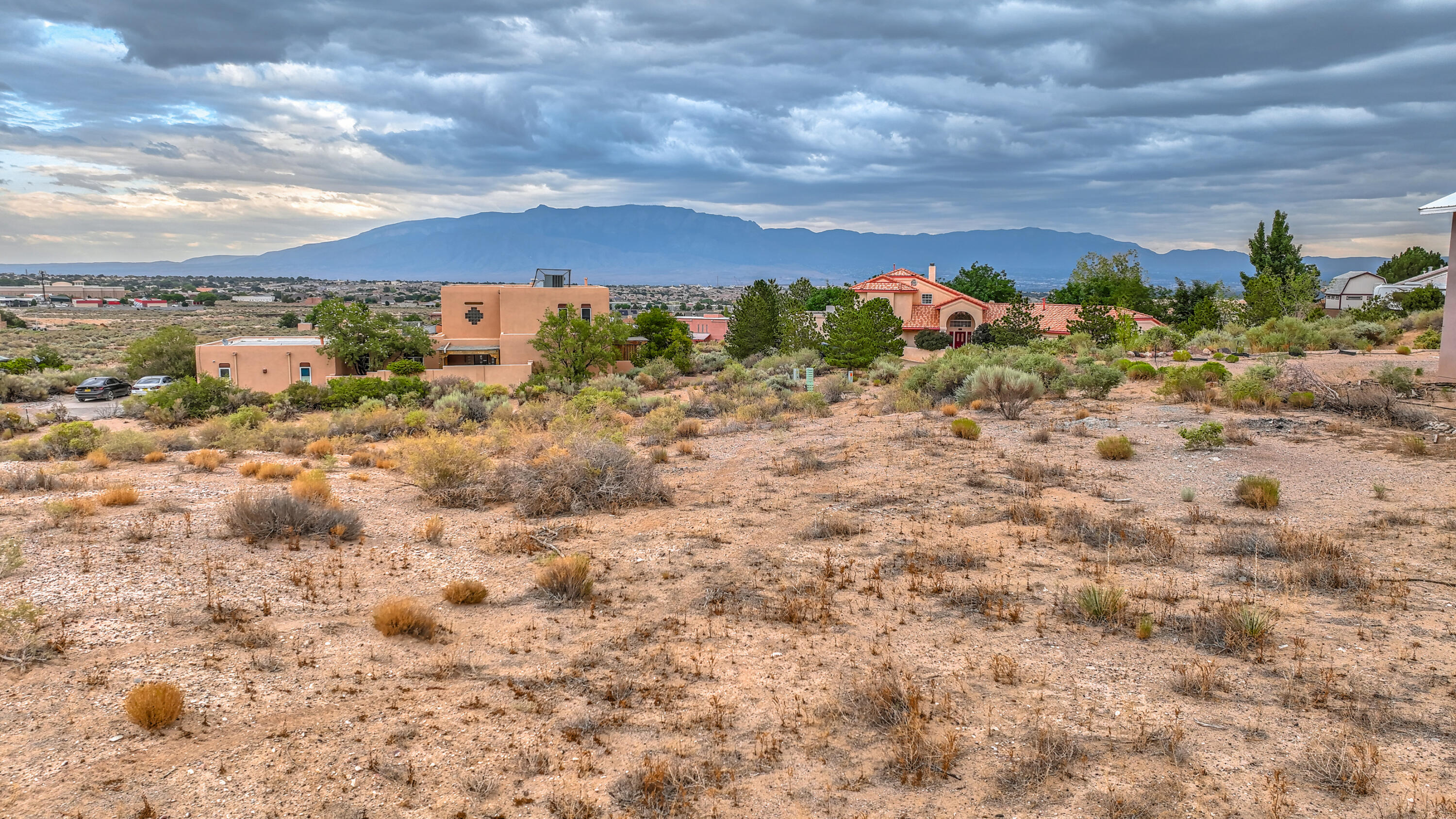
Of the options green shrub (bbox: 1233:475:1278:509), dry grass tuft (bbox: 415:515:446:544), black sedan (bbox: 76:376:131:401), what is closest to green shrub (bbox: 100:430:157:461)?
dry grass tuft (bbox: 415:515:446:544)

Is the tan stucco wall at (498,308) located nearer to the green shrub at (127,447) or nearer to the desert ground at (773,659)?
the green shrub at (127,447)

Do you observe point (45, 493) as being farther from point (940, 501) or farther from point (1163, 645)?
point (1163, 645)

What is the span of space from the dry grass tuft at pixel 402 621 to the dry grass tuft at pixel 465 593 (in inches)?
30.6

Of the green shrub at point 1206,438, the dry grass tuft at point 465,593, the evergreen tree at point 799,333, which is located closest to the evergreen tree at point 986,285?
the evergreen tree at point 799,333

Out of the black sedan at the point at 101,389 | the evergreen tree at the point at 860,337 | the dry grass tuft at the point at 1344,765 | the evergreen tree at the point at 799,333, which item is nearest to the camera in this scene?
the dry grass tuft at the point at 1344,765

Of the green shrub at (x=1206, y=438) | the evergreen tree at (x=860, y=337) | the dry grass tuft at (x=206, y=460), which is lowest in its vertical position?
the dry grass tuft at (x=206, y=460)

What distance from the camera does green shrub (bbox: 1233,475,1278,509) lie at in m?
11.2

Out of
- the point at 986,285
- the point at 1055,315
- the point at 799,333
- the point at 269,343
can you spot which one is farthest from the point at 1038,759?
the point at 986,285

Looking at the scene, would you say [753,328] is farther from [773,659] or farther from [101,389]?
[773,659]

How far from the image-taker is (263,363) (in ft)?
125

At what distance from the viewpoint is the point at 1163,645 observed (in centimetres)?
712

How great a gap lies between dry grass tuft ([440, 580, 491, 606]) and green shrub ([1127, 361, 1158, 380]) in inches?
910

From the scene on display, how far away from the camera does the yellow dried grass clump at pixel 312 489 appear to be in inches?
462

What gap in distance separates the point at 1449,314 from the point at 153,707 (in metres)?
24.3
